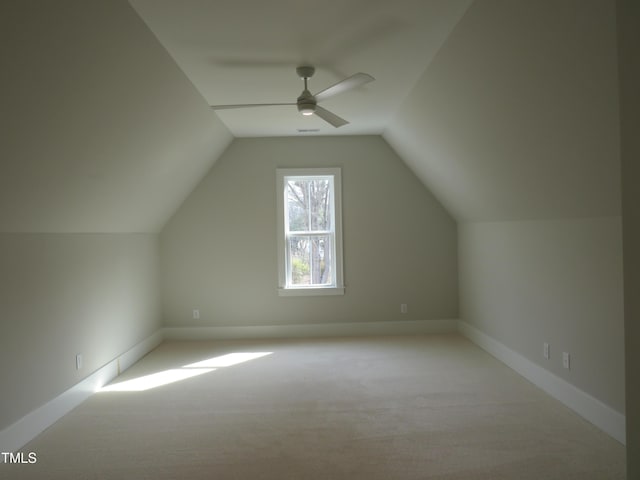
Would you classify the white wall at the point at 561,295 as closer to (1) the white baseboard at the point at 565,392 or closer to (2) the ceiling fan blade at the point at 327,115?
(1) the white baseboard at the point at 565,392

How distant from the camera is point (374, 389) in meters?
3.58

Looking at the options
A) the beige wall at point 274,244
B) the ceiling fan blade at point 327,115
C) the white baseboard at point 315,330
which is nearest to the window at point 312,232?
the beige wall at point 274,244

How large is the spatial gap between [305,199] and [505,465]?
13.1 ft

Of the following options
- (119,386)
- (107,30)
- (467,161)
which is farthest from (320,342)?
(107,30)

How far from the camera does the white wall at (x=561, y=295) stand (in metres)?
2.71

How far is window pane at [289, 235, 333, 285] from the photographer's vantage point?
5672 millimetres

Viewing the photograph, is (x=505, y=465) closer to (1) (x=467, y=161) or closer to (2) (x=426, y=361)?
(2) (x=426, y=361)

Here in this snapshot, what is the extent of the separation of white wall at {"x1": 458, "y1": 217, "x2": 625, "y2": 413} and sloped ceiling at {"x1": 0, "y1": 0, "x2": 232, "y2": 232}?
10.4 ft

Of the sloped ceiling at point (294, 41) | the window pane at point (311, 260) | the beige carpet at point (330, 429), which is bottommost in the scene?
the beige carpet at point (330, 429)

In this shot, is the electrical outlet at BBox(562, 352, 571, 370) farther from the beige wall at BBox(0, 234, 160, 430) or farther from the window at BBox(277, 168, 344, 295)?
the beige wall at BBox(0, 234, 160, 430)

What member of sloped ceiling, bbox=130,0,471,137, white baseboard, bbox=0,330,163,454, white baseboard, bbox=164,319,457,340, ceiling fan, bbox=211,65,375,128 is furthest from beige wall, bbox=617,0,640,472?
white baseboard, bbox=164,319,457,340

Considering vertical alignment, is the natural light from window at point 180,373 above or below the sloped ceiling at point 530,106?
below

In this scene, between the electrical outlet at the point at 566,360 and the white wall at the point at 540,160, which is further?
the electrical outlet at the point at 566,360

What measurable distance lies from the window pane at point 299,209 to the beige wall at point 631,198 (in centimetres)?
441
